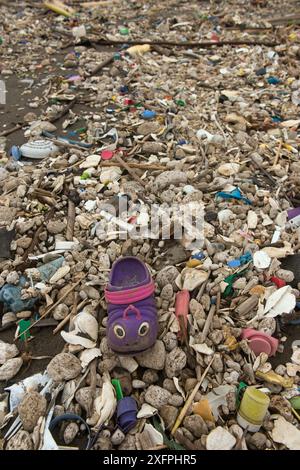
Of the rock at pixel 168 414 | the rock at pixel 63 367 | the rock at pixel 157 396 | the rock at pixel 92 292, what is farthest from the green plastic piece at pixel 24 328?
the rock at pixel 168 414

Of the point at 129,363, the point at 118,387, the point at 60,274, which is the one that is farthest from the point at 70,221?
the point at 118,387

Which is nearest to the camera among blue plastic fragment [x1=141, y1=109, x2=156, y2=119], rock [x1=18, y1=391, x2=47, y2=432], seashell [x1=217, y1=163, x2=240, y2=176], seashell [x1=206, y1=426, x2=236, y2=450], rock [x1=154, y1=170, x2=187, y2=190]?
seashell [x1=206, y1=426, x2=236, y2=450]

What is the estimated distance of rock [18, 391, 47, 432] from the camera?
210cm

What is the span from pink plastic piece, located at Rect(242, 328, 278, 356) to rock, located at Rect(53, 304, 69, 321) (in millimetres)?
1168

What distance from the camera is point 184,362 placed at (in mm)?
2320

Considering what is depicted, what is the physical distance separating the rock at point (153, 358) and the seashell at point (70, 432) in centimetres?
49

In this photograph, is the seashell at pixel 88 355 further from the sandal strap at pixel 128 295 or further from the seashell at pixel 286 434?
the seashell at pixel 286 434

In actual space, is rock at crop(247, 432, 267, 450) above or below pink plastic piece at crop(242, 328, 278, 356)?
below

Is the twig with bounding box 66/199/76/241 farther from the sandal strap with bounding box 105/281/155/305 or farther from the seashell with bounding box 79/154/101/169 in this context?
the sandal strap with bounding box 105/281/155/305

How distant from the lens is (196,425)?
6.74ft

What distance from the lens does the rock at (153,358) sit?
230cm

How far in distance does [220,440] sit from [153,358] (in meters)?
0.56

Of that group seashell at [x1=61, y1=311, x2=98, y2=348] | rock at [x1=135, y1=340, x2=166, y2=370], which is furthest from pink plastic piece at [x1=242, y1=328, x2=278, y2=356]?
seashell at [x1=61, y1=311, x2=98, y2=348]

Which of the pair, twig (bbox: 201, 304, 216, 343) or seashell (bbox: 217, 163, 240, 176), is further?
seashell (bbox: 217, 163, 240, 176)
